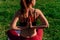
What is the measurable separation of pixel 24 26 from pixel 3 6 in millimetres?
6076

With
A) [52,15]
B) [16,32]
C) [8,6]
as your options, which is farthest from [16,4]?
[16,32]

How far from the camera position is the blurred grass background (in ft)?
27.9

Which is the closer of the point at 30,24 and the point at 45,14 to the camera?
the point at 30,24

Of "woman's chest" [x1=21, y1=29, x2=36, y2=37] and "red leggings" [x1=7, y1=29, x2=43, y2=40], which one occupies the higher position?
"woman's chest" [x1=21, y1=29, x2=36, y2=37]

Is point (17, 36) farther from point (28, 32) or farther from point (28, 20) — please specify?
point (28, 20)

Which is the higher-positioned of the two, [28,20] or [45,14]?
[28,20]

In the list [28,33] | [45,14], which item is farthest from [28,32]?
[45,14]

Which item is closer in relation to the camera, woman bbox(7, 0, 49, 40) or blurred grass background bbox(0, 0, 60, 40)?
woman bbox(7, 0, 49, 40)

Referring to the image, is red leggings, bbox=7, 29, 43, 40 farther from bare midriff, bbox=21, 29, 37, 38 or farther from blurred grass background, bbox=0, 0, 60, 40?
blurred grass background, bbox=0, 0, 60, 40

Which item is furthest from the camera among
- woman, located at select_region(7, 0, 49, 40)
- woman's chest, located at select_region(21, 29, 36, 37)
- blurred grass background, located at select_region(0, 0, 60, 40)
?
blurred grass background, located at select_region(0, 0, 60, 40)

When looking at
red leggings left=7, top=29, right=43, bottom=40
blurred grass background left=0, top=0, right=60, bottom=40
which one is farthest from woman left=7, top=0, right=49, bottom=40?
blurred grass background left=0, top=0, right=60, bottom=40

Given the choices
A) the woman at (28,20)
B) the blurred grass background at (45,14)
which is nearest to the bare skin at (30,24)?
the woman at (28,20)

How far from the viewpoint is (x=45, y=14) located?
33.8 ft

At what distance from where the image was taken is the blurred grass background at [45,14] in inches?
335
